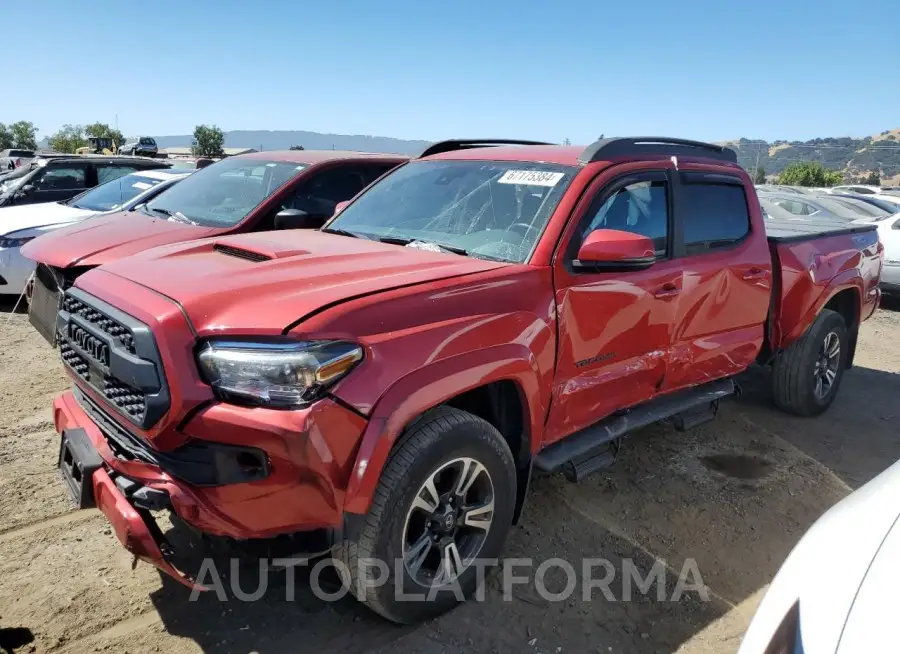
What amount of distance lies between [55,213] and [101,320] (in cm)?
659

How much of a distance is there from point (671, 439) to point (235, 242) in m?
3.29

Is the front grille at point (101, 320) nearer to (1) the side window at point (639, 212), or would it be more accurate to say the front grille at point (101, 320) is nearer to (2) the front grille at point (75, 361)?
(2) the front grille at point (75, 361)

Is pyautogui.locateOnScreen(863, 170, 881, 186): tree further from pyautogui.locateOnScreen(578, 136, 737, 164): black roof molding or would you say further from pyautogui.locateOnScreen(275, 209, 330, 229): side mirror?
pyautogui.locateOnScreen(275, 209, 330, 229): side mirror

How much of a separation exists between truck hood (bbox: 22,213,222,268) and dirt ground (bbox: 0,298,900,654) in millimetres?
1049

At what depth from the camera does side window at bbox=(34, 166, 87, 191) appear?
32.7 feet

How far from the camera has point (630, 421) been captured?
145 inches

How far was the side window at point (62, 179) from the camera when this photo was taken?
32.7ft

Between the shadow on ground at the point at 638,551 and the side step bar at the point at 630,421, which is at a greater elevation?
the side step bar at the point at 630,421

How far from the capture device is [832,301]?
559cm

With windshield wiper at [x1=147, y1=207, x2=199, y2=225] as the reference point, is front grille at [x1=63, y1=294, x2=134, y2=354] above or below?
below

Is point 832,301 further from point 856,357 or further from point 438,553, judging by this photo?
point 438,553

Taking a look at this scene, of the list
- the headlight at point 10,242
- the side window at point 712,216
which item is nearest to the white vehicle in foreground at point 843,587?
the side window at point 712,216

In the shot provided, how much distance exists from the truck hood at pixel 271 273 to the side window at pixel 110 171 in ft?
27.8

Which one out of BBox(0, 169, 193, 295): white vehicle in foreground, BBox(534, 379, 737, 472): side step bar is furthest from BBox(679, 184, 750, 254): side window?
BBox(0, 169, 193, 295): white vehicle in foreground
